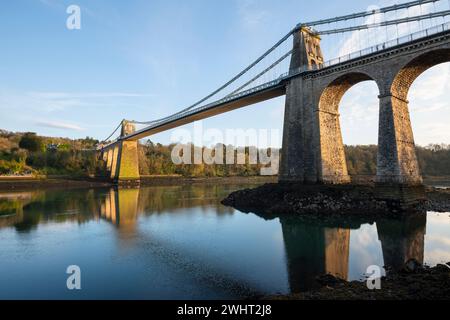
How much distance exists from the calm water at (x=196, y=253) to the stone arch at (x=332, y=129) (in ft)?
24.4

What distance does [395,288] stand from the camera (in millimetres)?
6359

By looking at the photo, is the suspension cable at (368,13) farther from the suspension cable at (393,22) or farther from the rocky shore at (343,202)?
the rocky shore at (343,202)

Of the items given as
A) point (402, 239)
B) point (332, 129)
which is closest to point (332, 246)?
point (402, 239)

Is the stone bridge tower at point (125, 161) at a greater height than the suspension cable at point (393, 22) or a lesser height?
lesser

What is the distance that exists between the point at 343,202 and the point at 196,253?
11.9 metres

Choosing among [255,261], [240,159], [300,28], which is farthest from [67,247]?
[240,159]

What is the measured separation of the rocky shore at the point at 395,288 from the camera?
5785 millimetres

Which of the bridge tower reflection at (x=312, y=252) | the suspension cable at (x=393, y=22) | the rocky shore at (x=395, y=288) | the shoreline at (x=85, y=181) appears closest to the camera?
the rocky shore at (x=395, y=288)

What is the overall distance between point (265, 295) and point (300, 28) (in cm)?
2437

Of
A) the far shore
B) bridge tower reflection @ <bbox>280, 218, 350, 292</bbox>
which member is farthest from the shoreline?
bridge tower reflection @ <bbox>280, 218, 350, 292</bbox>

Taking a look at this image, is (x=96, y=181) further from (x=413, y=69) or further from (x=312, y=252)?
(x=413, y=69)

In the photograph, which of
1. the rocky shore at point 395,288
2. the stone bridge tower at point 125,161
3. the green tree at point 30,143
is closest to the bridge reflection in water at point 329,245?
the rocky shore at point 395,288

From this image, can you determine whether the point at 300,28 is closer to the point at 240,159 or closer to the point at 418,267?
the point at 418,267

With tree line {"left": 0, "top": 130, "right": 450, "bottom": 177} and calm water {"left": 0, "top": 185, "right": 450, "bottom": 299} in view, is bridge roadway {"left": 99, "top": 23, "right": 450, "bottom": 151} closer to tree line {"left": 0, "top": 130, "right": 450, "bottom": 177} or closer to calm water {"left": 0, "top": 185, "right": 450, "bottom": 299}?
calm water {"left": 0, "top": 185, "right": 450, "bottom": 299}
